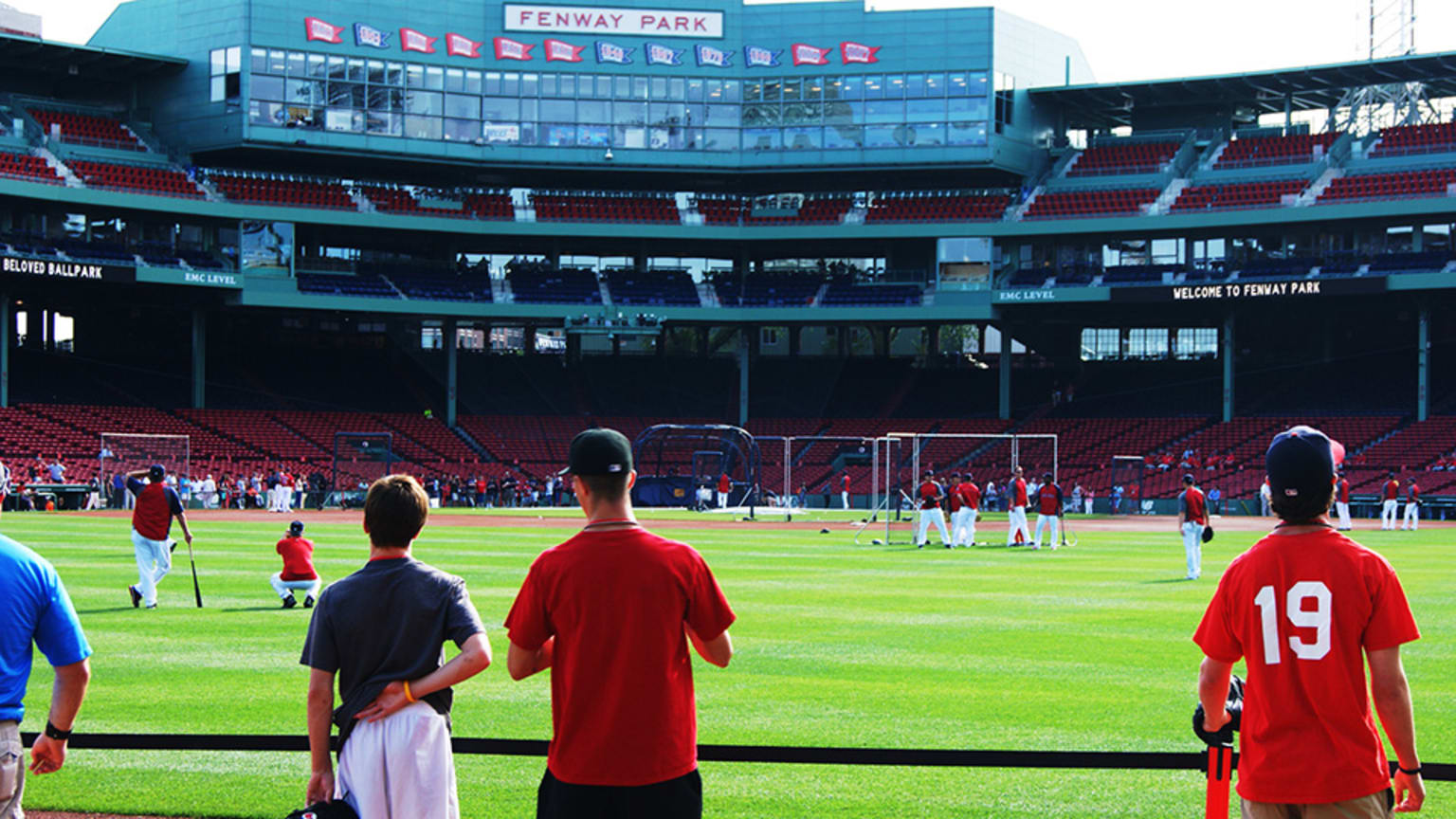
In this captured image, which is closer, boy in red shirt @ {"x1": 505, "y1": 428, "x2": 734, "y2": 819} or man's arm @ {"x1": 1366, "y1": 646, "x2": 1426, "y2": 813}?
man's arm @ {"x1": 1366, "y1": 646, "x2": 1426, "y2": 813}

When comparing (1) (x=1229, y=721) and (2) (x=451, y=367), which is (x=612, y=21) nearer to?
(2) (x=451, y=367)

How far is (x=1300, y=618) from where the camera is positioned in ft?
16.3

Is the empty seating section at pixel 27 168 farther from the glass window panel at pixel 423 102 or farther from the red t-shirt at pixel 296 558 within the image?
the red t-shirt at pixel 296 558

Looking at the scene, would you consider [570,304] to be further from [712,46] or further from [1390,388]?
[1390,388]

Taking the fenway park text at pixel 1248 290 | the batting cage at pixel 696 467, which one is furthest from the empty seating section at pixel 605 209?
the fenway park text at pixel 1248 290

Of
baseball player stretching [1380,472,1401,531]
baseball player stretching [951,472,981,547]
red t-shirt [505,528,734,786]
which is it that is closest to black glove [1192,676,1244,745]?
red t-shirt [505,528,734,786]

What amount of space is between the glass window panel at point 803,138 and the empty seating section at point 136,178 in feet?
90.4

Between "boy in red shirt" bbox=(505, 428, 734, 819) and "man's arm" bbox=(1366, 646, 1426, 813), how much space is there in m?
2.29

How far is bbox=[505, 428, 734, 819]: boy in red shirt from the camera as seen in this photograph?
198 inches

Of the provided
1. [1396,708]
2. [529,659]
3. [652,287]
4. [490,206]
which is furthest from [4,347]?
[1396,708]

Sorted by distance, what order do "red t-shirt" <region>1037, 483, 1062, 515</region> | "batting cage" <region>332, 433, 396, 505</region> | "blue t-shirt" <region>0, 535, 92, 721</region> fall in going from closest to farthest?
1. "blue t-shirt" <region>0, 535, 92, 721</region>
2. "red t-shirt" <region>1037, 483, 1062, 515</region>
3. "batting cage" <region>332, 433, 396, 505</region>

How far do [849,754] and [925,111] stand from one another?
2495 inches

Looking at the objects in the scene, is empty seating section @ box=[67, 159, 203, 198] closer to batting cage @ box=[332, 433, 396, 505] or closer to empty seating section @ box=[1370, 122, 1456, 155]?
batting cage @ box=[332, 433, 396, 505]

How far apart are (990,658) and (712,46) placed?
60.2 m
